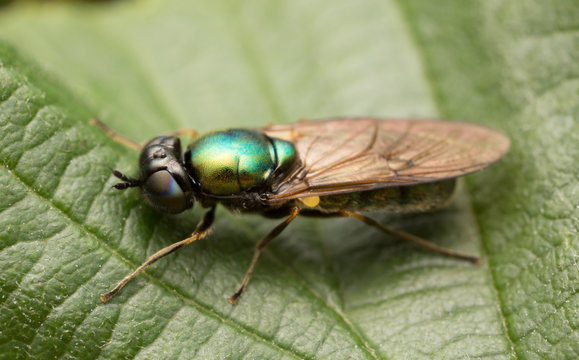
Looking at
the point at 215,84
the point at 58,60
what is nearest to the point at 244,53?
the point at 215,84

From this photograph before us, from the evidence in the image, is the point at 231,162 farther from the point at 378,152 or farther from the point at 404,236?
the point at 404,236

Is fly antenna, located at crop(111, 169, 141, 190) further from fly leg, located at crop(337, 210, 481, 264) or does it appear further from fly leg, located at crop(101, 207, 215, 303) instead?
fly leg, located at crop(337, 210, 481, 264)

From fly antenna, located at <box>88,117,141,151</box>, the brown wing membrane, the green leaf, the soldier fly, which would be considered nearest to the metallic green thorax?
the soldier fly

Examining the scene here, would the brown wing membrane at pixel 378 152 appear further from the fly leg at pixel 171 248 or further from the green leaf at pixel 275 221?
the fly leg at pixel 171 248

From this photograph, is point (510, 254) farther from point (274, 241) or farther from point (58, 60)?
point (58, 60)

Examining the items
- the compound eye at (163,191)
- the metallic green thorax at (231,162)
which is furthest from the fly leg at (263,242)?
the compound eye at (163,191)

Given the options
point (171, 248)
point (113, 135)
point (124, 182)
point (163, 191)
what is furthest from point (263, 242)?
point (113, 135)
